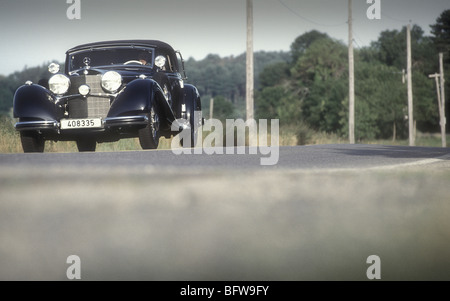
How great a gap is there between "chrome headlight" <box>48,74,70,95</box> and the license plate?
45 centimetres

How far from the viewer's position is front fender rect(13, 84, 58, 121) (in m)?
8.12

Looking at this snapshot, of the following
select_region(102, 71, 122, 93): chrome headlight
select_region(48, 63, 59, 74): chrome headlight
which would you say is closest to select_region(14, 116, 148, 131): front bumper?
select_region(102, 71, 122, 93): chrome headlight

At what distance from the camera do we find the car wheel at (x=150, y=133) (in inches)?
324

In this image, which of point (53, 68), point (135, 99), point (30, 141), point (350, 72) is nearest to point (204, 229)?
point (135, 99)

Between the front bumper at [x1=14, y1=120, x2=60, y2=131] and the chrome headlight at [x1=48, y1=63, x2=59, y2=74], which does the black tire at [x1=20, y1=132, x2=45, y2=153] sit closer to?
the front bumper at [x1=14, y1=120, x2=60, y2=131]

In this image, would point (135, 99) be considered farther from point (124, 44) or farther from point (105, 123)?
point (124, 44)

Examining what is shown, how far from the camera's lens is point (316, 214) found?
173 centimetres

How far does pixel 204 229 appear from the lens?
1.51 m

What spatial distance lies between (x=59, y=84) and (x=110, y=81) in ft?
2.14

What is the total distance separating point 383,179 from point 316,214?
740 millimetres

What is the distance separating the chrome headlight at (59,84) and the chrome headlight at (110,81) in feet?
1.60

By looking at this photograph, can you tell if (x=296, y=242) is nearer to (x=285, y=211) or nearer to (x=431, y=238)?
(x=285, y=211)

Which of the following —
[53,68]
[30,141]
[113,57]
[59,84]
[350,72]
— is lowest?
[30,141]
